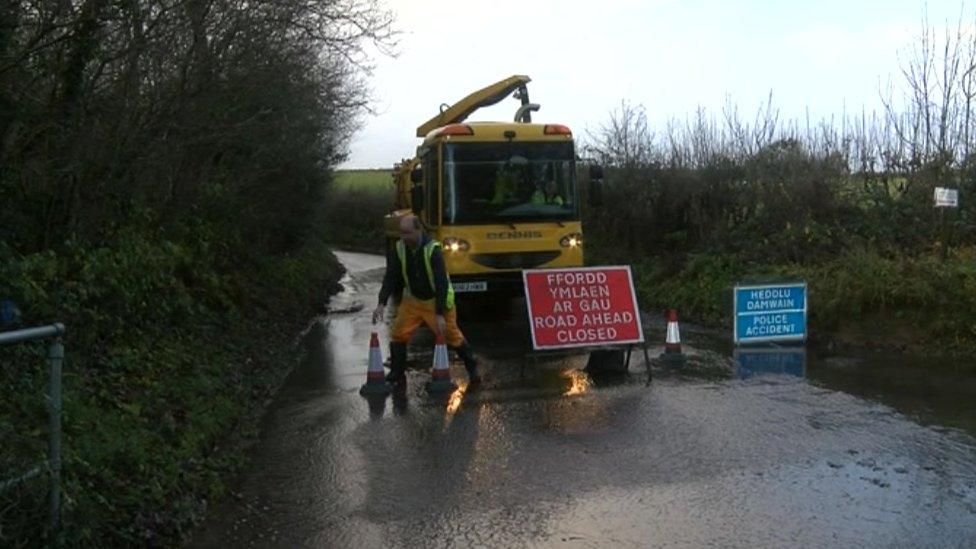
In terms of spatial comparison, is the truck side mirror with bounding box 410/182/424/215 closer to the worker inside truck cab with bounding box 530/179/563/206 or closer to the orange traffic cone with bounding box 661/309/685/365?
the worker inside truck cab with bounding box 530/179/563/206

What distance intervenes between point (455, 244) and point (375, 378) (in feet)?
17.4

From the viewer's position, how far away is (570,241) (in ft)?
52.3

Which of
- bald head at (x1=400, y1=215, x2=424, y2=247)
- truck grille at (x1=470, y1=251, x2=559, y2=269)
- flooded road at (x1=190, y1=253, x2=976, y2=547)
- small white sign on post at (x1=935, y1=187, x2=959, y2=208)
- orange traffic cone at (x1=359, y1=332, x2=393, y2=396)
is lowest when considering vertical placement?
flooded road at (x1=190, y1=253, x2=976, y2=547)

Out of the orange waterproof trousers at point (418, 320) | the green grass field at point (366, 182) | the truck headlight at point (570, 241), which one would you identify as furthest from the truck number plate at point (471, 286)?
the green grass field at point (366, 182)

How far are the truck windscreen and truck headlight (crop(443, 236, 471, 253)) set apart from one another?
0.27m

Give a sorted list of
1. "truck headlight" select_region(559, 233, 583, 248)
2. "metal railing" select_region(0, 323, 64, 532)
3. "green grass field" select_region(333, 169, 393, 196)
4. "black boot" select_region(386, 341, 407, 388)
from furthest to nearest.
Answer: "green grass field" select_region(333, 169, 393, 196) → "truck headlight" select_region(559, 233, 583, 248) → "black boot" select_region(386, 341, 407, 388) → "metal railing" select_region(0, 323, 64, 532)

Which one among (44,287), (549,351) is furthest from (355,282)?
(44,287)

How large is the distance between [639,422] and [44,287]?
17.4 ft

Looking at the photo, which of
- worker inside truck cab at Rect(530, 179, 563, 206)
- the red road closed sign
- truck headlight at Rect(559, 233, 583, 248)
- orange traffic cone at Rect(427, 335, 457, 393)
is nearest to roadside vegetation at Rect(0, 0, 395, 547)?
orange traffic cone at Rect(427, 335, 457, 393)

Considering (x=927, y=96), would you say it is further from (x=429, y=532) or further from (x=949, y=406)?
(x=429, y=532)

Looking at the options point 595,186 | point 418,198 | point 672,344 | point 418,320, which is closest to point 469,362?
point 418,320

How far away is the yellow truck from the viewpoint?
15.6m

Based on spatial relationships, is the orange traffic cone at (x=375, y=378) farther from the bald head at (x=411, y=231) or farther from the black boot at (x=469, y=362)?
the bald head at (x=411, y=231)

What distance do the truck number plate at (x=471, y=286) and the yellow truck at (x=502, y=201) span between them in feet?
0.05
